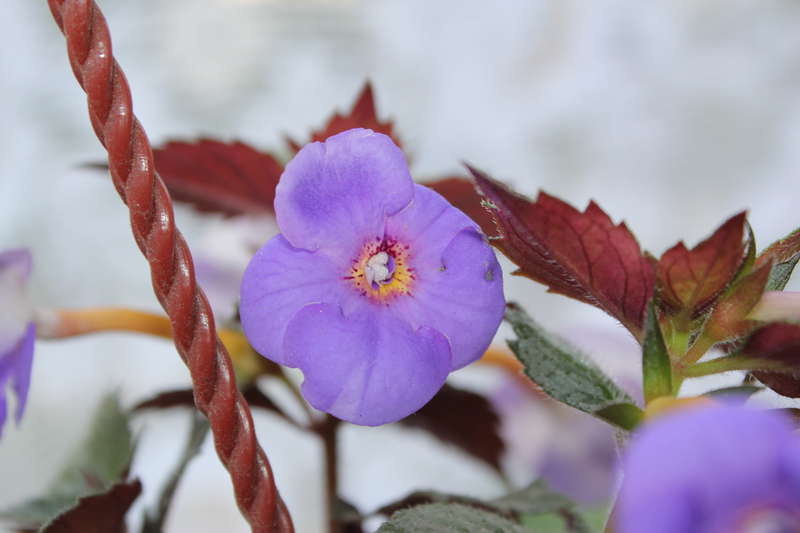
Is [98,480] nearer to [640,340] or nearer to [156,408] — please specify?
[156,408]

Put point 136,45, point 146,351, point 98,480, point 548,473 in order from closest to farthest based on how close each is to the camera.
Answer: point 98,480 → point 548,473 → point 146,351 → point 136,45

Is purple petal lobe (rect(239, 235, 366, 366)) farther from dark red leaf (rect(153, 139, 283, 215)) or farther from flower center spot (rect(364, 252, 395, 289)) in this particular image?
dark red leaf (rect(153, 139, 283, 215))

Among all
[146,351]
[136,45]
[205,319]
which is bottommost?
[146,351]

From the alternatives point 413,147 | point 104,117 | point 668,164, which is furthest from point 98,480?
point 668,164

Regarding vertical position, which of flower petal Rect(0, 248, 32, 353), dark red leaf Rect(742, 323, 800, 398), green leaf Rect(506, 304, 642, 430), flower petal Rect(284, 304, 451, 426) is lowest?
flower petal Rect(0, 248, 32, 353)

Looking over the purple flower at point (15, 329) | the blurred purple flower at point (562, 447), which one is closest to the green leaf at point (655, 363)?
the purple flower at point (15, 329)

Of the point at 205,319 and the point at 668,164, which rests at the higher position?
the point at 668,164

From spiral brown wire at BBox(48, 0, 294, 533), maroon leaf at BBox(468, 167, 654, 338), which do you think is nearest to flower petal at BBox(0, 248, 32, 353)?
spiral brown wire at BBox(48, 0, 294, 533)
